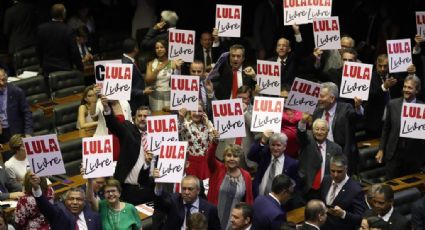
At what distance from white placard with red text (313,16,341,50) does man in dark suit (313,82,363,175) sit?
1239mm

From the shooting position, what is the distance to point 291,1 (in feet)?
49.3

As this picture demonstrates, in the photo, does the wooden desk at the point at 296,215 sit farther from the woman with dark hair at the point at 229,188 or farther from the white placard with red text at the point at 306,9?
the white placard with red text at the point at 306,9

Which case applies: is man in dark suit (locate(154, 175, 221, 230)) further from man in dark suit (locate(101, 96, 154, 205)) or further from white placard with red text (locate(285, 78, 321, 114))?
white placard with red text (locate(285, 78, 321, 114))

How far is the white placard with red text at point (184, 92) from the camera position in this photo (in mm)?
13266

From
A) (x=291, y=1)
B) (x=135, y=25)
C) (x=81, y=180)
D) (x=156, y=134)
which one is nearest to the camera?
(x=156, y=134)

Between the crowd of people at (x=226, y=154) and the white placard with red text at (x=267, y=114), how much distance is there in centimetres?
10

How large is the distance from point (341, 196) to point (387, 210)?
618 millimetres

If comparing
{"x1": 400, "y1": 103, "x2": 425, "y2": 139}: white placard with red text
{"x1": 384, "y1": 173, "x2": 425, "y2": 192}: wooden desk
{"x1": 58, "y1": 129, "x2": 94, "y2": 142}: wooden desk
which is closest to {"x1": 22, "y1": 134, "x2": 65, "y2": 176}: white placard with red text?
{"x1": 58, "y1": 129, "x2": 94, "y2": 142}: wooden desk

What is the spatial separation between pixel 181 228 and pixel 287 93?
3338 millimetres

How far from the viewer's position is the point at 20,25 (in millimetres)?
17281

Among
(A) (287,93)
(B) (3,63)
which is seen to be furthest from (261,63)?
(B) (3,63)

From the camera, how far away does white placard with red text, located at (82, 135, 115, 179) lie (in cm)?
1164

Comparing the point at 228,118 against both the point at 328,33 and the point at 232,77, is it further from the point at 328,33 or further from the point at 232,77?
the point at 328,33

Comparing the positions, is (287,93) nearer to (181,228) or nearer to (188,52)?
(188,52)
